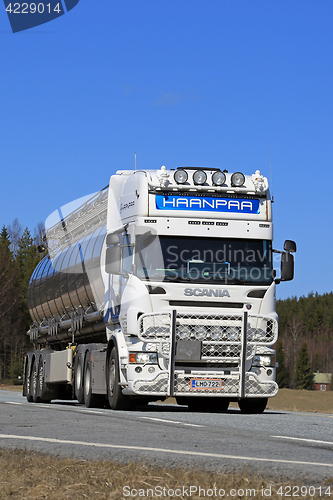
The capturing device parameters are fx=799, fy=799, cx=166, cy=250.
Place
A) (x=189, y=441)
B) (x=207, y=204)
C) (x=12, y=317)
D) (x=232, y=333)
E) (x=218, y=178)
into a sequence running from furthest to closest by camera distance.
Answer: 1. (x=12, y=317)
2. (x=218, y=178)
3. (x=207, y=204)
4. (x=232, y=333)
5. (x=189, y=441)

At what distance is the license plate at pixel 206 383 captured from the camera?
1484 cm

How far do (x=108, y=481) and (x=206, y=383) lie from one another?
29.9 feet

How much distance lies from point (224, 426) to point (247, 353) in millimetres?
3575

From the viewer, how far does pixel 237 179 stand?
15812mm

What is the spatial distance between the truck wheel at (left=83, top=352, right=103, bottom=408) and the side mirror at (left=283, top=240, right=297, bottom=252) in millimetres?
5407

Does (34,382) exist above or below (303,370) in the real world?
below

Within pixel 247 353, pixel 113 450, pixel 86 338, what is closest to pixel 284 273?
pixel 247 353


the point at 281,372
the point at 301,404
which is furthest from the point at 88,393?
the point at 281,372

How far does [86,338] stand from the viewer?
62.7 ft

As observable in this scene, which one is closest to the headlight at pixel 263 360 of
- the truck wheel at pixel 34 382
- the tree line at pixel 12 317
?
the truck wheel at pixel 34 382

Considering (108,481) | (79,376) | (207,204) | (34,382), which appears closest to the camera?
(108,481)

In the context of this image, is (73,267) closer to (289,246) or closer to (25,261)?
(289,246)

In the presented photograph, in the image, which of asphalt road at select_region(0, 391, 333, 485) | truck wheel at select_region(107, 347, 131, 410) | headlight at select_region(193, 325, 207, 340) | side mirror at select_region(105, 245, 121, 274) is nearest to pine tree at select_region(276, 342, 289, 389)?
truck wheel at select_region(107, 347, 131, 410)

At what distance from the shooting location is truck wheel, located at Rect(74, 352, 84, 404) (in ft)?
61.8
